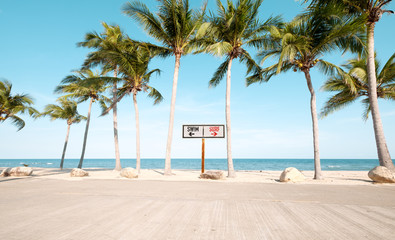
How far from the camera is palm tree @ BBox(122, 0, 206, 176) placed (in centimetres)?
1303

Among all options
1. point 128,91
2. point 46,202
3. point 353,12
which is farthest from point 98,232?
point 353,12

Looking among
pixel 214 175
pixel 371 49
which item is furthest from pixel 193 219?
pixel 371 49

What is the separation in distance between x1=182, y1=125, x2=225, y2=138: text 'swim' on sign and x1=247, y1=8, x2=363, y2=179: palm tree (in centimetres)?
452

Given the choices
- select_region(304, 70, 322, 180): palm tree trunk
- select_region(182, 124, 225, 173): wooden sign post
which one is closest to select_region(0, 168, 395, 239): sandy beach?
select_region(304, 70, 322, 180): palm tree trunk

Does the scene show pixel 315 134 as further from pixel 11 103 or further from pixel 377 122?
pixel 11 103

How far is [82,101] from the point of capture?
2225cm

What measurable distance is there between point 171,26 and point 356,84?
13.2 metres

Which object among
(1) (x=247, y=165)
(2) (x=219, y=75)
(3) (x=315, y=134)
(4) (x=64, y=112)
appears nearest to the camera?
(3) (x=315, y=134)

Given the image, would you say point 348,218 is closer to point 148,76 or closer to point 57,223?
point 57,223

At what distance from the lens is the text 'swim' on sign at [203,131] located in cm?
1227

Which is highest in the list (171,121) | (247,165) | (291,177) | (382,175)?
(171,121)

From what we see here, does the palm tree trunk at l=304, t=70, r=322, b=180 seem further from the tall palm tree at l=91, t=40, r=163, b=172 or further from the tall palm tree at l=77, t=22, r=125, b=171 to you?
the tall palm tree at l=77, t=22, r=125, b=171

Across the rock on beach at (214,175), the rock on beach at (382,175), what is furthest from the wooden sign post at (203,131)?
the rock on beach at (382,175)

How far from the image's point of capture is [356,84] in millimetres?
14203
